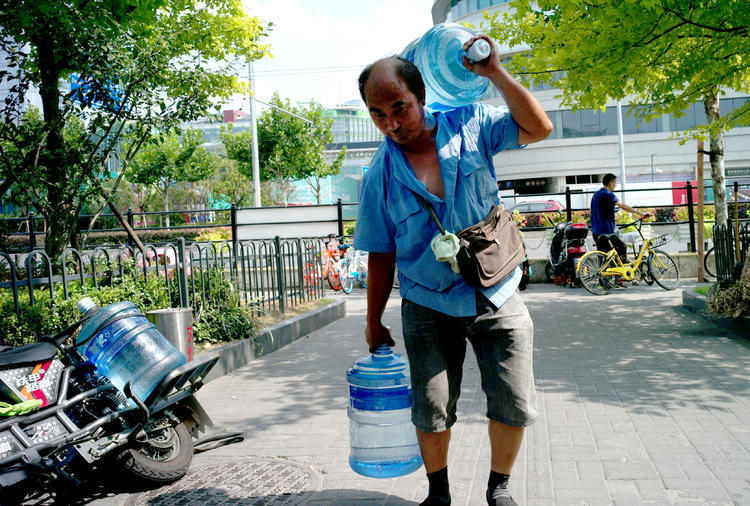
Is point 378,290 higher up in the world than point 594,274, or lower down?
higher up

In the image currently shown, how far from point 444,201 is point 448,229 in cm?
11

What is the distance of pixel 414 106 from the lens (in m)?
2.66

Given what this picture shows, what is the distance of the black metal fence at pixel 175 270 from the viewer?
17.2 feet

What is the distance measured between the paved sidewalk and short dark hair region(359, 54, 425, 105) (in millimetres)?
1942

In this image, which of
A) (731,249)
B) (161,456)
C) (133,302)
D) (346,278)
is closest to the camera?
(161,456)

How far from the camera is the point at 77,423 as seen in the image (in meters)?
Answer: 3.49

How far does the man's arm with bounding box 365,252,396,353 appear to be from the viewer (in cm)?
291

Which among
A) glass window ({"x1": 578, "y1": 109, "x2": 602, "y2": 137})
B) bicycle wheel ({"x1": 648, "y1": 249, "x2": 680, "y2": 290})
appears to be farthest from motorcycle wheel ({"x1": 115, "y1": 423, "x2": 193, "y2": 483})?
glass window ({"x1": 578, "y1": 109, "x2": 602, "y2": 137})

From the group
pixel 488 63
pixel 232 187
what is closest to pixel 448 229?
pixel 488 63

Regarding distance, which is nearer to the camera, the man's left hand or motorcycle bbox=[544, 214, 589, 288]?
the man's left hand

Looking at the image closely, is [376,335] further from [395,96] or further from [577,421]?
[577,421]

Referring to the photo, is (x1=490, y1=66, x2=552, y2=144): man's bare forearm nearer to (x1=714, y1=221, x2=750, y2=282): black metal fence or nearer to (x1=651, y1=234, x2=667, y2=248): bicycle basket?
(x1=714, y1=221, x2=750, y2=282): black metal fence

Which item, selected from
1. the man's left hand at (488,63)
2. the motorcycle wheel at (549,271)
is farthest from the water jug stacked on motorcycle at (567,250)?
the man's left hand at (488,63)

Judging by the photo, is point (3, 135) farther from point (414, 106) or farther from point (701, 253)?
point (701, 253)
